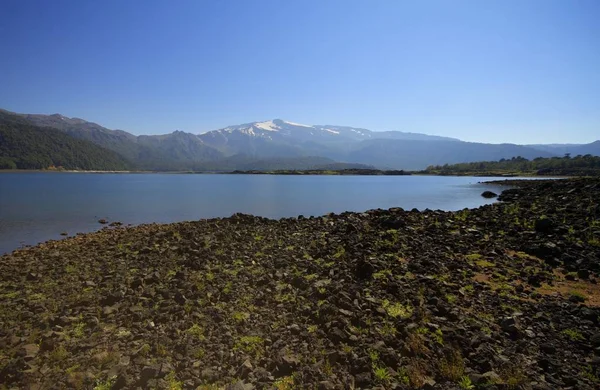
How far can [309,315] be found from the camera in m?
13.4

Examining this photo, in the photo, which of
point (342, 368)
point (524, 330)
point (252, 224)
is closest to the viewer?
point (342, 368)

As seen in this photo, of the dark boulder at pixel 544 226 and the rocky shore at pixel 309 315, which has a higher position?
the dark boulder at pixel 544 226

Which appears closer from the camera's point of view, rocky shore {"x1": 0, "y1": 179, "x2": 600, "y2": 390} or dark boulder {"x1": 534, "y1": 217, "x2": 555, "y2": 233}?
rocky shore {"x1": 0, "y1": 179, "x2": 600, "y2": 390}

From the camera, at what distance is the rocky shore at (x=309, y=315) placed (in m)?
9.66

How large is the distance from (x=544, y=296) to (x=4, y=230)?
52.4 meters

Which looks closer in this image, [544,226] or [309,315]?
[309,315]

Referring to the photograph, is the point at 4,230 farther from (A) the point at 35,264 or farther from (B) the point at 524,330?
(B) the point at 524,330

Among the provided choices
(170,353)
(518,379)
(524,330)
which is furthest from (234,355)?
(524,330)

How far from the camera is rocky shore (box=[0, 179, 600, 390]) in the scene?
966 cm

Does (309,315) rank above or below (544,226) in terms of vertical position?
below

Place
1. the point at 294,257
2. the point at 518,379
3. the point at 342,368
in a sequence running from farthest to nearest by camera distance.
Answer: the point at 294,257 < the point at 342,368 < the point at 518,379

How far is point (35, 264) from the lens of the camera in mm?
22438

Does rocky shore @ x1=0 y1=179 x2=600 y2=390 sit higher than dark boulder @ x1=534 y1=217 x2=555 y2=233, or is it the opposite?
dark boulder @ x1=534 y1=217 x2=555 y2=233

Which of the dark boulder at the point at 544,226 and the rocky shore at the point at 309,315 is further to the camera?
the dark boulder at the point at 544,226
